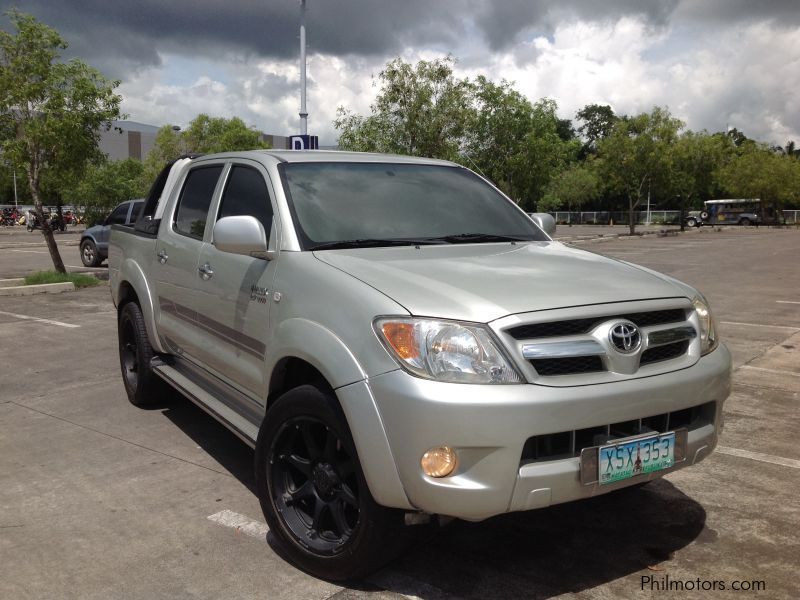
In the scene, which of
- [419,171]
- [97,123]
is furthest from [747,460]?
[97,123]

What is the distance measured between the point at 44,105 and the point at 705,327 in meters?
A: 14.4

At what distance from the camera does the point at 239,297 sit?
3818mm

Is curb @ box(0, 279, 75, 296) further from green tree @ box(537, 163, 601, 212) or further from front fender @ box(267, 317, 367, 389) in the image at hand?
green tree @ box(537, 163, 601, 212)

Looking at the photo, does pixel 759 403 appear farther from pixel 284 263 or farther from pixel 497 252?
pixel 284 263

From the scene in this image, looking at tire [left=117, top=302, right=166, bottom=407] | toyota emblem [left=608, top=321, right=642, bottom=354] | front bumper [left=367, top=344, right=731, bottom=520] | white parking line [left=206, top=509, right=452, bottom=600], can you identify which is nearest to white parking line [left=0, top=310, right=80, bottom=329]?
tire [left=117, top=302, right=166, bottom=407]

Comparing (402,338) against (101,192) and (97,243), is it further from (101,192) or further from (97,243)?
(101,192)

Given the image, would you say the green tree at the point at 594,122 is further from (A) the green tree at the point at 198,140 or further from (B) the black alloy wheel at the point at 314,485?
(B) the black alloy wheel at the point at 314,485

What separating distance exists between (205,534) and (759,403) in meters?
4.48

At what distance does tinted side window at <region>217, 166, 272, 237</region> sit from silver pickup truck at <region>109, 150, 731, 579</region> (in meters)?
0.01

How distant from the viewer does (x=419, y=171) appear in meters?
4.46

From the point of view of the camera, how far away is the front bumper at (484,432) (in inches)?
102

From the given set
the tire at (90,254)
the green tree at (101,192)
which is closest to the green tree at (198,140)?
the green tree at (101,192)

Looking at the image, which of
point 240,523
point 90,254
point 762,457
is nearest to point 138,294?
point 240,523

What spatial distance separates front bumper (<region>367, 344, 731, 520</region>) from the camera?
8.54 feet
